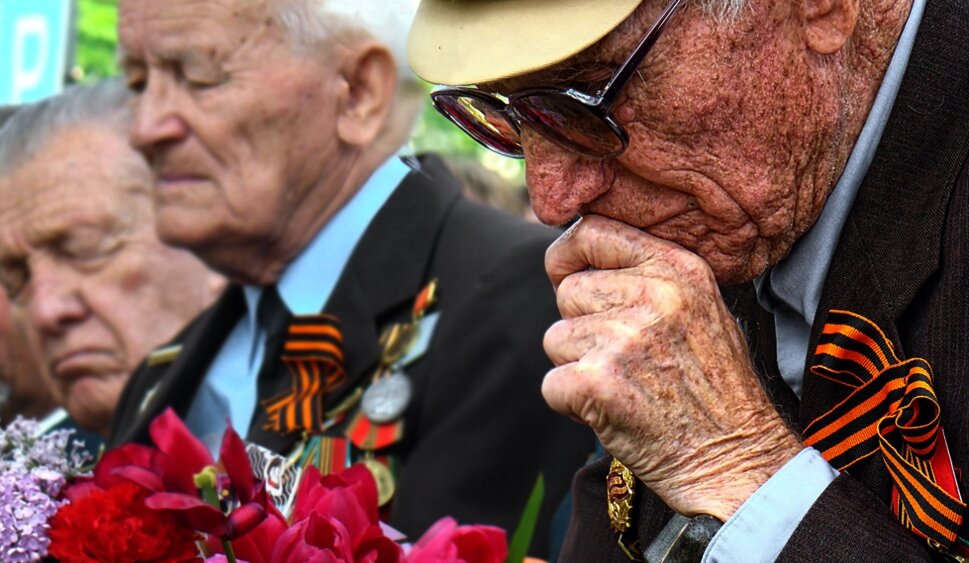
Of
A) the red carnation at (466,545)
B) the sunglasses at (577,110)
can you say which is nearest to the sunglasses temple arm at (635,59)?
the sunglasses at (577,110)

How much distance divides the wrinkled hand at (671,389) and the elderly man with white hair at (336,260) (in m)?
1.10

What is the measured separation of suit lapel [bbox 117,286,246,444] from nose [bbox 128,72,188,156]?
0.47m

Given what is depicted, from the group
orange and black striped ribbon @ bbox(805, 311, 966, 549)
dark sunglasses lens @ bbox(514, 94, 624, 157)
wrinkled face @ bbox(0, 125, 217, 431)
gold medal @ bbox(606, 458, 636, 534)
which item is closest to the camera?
orange and black striped ribbon @ bbox(805, 311, 966, 549)

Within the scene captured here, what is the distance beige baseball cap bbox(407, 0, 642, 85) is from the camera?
73.2 inches

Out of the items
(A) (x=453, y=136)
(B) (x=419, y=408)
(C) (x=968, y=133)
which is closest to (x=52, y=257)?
(B) (x=419, y=408)

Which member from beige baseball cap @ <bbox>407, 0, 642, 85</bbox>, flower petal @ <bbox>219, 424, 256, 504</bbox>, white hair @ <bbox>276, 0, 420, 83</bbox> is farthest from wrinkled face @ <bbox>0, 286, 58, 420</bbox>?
beige baseball cap @ <bbox>407, 0, 642, 85</bbox>

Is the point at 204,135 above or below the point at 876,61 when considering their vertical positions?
below

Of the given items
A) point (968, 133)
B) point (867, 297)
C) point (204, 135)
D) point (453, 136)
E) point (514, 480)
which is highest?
point (968, 133)

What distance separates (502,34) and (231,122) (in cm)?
165

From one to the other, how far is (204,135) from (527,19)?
5.68 ft

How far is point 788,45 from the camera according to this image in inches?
75.6

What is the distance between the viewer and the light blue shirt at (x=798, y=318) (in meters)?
1.80

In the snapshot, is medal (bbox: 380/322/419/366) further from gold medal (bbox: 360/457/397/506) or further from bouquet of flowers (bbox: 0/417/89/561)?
bouquet of flowers (bbox: 0/417/89/561)

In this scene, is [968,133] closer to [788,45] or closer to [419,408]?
[788,45]
